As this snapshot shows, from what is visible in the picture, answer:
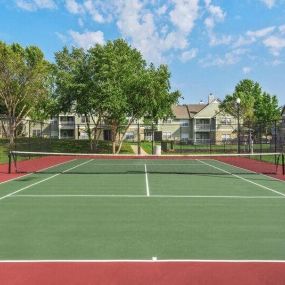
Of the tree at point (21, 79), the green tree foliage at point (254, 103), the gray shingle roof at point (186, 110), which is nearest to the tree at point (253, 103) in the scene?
the green tree foliage at point (254, 103)

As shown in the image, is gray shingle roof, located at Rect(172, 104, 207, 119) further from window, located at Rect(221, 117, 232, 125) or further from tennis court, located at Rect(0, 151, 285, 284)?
tennis court, located at Rect(0, 151, 285, 284)

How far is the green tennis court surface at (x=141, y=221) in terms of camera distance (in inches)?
308

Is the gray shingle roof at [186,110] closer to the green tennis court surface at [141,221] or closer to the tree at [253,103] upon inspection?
the tree at [253,103]

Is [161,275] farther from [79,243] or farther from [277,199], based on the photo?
[277,199]

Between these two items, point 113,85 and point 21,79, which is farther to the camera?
point 21,79

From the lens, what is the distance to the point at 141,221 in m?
10.7

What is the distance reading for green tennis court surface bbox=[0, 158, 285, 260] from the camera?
7828 mm

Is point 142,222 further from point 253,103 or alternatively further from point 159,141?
point 253,103

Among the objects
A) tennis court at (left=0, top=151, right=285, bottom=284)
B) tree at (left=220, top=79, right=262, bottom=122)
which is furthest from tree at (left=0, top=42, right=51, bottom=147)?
tennis court at (left=0, top=151, right=285, bottom=284)

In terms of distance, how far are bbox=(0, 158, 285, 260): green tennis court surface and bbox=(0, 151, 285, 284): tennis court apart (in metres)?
0.01

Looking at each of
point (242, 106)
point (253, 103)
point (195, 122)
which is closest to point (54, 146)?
point (242, 106)

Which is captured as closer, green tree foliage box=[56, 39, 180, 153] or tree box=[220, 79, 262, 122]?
green tree foliage box=[56, 39, 180, 153]

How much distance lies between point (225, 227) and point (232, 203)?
12.4 feet

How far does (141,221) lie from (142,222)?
0.37 ft
